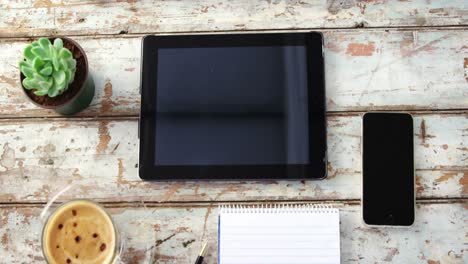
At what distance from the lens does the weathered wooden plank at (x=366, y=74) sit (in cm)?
89

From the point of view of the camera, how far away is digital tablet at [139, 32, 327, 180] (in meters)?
0.85

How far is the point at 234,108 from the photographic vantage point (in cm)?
86

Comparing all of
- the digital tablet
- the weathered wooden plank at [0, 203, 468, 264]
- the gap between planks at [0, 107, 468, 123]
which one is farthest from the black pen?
the gap between planks at [0, 107, 468, 123]

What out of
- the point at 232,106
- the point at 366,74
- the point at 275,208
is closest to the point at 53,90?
the point at 232,106

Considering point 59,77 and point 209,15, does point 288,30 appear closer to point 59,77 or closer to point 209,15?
point 209,15

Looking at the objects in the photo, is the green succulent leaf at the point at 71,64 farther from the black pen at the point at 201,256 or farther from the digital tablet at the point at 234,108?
the black pen at the point at 201,256

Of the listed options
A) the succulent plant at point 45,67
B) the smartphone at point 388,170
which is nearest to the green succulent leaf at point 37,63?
the succulent plant at point 45,67

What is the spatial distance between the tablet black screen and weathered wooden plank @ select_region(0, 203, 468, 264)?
0.37 feet

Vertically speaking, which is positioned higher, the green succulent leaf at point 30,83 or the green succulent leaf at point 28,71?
the green succulent leaf at point 28,71

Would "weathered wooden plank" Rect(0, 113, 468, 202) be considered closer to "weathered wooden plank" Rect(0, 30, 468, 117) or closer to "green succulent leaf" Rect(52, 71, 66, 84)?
"weathered wooden plank" Rect(0, 30, 468, 117)

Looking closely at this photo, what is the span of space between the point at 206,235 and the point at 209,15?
1.35ft

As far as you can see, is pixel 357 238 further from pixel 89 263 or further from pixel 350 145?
pixel 89 263

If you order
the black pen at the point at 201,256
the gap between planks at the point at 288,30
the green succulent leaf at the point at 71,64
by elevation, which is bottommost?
the black pen at the point at 201,256

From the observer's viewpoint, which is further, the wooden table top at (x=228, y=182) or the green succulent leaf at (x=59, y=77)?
the wooden table top at (x=228, y=182)
